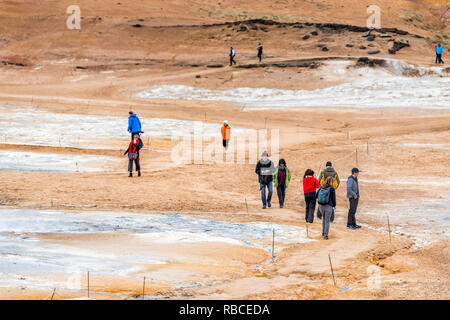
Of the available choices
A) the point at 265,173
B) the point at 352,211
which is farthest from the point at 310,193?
the point at 265,173

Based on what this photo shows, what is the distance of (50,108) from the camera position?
34594 mm

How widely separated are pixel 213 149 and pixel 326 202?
12361mm

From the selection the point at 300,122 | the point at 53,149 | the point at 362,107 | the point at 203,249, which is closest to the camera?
the point at 203,249

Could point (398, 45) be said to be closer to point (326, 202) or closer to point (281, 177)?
point (281, 177)

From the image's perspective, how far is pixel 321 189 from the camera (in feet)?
45.6

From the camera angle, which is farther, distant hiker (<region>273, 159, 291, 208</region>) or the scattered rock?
the scattered rock

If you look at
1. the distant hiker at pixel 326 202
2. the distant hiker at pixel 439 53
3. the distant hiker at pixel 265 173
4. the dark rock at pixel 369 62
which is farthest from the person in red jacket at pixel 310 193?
the distant hiker at pixel 439 53

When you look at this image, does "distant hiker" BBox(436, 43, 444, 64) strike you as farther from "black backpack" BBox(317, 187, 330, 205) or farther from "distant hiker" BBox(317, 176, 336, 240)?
"black backpack" BBox(317, 187, 330, 205)

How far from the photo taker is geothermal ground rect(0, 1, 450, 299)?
35.3 feet

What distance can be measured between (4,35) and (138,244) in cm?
4636

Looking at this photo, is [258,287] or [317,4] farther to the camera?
[317,4]

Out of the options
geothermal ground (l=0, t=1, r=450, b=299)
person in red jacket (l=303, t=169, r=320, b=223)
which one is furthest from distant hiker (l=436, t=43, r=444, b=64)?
person in red jacket (l=303, t=169, r=320, b=223)
